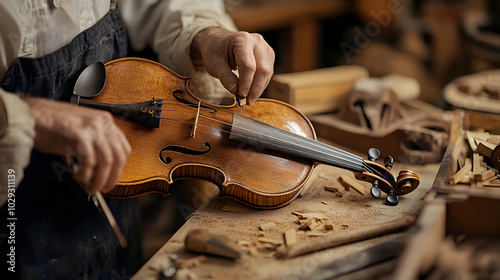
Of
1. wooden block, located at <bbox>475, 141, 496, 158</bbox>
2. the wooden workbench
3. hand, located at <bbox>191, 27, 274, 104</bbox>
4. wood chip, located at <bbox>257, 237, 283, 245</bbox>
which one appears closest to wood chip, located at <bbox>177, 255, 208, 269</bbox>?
A: the wooden workbench

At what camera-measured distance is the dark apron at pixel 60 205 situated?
4.22 ft

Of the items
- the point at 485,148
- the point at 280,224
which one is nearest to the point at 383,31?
the point at 485,148

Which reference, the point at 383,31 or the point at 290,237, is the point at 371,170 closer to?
the point at 290,237

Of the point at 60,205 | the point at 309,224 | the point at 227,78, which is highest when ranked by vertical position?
the point at 227,78

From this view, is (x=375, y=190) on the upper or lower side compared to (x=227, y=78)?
lower

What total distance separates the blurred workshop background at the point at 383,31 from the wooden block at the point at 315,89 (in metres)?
1.65

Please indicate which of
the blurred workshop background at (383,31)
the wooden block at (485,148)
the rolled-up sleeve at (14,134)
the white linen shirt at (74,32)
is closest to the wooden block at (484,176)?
the wooden block at (485,148)

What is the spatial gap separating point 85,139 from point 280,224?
0.56m

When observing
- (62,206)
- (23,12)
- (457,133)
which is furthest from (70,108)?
(457,133)

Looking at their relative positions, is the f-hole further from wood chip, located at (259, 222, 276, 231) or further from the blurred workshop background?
the blurred workshop background

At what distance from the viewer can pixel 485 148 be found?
1.42 metres

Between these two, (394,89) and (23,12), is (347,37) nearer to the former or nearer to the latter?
(394,89)

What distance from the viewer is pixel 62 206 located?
1.43 meters

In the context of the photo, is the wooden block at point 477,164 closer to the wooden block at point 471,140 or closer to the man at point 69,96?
the wooden block at point 471,140
